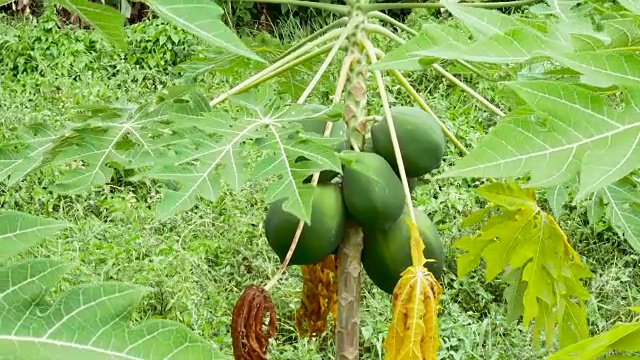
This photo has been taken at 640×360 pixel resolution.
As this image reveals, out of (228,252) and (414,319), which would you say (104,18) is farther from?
(228,252)

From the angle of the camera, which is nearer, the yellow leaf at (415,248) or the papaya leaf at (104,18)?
the papaya leaf at (104,18)

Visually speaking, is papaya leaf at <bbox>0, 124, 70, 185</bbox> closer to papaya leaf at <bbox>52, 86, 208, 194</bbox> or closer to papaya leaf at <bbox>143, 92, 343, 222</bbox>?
papaya leaf at <bbox>52, 86, 208, 194</bbox>

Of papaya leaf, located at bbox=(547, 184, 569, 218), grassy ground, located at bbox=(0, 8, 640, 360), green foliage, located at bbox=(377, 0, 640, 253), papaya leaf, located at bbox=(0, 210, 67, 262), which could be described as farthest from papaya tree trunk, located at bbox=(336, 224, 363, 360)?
grassy ground, located at bbox=(0, 8, 640, 360)

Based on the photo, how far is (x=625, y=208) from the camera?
1.38m

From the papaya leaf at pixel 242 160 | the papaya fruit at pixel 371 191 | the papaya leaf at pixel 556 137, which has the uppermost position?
the papaya leaf at pixel 556 137

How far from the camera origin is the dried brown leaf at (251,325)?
3.69 ft

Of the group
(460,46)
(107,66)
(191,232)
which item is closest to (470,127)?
(191,232)

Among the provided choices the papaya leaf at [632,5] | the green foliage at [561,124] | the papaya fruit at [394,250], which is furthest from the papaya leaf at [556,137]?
the papaya fruit at [394,250]

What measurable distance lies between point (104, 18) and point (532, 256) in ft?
2.52

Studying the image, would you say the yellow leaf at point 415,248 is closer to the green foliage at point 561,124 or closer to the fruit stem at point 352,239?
the fruit stem at point 352,239

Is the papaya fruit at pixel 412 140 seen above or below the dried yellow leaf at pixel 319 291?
above

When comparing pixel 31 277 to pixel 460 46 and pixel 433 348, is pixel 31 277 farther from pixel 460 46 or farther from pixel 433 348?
pixel 433 348

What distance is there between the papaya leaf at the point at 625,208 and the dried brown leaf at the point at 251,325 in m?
0.56

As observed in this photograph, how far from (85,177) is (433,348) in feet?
1.54
